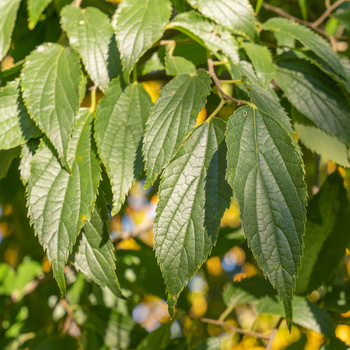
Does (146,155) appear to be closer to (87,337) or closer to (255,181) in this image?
(255,181)

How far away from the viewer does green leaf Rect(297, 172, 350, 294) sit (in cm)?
98

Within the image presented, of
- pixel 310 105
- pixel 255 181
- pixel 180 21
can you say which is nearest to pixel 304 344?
pixel 310 105

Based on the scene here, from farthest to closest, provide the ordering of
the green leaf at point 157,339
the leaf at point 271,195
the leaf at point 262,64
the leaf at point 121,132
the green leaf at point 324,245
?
the green leaf at point 157,339, the green leaf at point 324,245, the leaf at point 262,64, the leaf at point 121,132, the leaf at point 271,195

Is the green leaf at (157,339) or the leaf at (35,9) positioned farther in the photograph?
the green leaf at (157,339)

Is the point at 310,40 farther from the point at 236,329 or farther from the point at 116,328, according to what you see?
the point at 116,328

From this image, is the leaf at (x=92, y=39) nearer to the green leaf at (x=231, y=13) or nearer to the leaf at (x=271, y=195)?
the green leaf at (x=231, y=13)

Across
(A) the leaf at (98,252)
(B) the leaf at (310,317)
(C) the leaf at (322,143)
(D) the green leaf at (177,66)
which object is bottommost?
(B) the leaf at (310,317)

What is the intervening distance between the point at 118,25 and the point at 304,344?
1.08 m

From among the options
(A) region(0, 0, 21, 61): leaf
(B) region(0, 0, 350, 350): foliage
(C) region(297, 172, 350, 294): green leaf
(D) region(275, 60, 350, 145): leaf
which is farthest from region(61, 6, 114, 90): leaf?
(C) region(297, 172, 350, 294): green leaf

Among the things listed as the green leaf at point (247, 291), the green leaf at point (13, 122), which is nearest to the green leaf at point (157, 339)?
the green leaf at point (247, 291)

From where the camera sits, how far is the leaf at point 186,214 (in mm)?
638

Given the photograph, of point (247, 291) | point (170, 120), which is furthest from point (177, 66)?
point (247, 291)

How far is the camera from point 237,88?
83 cm

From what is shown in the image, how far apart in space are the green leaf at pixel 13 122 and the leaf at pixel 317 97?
19.9 inches
